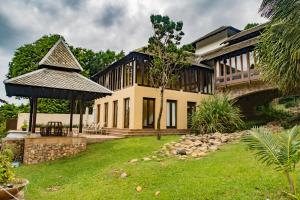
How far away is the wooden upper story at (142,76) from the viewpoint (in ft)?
64.2

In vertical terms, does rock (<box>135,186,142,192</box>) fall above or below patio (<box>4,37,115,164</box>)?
below

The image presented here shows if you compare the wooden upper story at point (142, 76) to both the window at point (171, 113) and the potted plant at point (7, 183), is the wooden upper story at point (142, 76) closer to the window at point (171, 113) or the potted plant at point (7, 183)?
the window at point (171, 113)

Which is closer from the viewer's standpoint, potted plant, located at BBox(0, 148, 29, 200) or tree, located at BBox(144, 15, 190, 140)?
potted plant, located at BBox(0, 148, 29, 200)

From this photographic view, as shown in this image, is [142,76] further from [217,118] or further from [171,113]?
[217,118]

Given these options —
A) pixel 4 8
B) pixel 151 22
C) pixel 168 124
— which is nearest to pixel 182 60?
pixel 151 22

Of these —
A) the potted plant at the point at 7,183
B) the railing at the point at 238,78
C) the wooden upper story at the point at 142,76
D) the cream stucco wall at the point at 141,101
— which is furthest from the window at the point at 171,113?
the potted plant at the point at 7,183

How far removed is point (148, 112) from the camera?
19.8 m

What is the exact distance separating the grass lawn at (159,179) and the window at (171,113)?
9.08 meters

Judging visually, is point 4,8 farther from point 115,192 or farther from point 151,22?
point 115,192

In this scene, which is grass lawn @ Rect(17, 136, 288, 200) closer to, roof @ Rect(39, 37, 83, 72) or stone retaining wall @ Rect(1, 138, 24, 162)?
stone retaining wall @ Rect(1, 138, 24, 162)

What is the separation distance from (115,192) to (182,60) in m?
12.0

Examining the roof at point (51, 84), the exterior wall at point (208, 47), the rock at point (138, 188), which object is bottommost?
the rock at point (138, 188)

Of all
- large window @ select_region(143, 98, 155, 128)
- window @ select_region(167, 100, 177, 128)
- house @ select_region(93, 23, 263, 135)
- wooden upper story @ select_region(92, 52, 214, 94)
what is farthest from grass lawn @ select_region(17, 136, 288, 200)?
window @ select_region(167, 100, 177, 128)

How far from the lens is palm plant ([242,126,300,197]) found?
16.9ft
